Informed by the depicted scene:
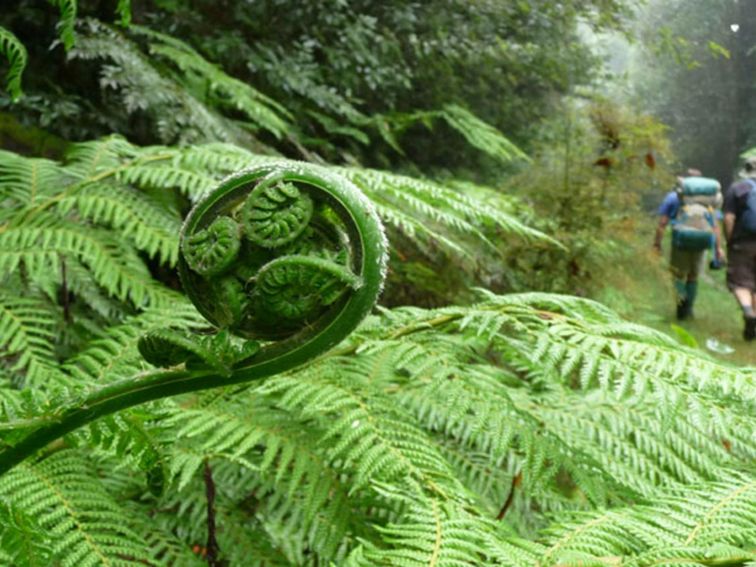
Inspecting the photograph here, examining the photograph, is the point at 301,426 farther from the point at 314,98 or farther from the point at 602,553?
the point at 314,98

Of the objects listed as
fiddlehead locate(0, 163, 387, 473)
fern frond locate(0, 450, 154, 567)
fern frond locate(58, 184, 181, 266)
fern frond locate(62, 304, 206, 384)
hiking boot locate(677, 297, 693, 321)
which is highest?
fiddlehead locate(0, 163, 387, 473)

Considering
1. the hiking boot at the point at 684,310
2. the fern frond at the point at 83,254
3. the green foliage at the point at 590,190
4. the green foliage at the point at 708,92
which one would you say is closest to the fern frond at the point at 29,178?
the fern frond at the point at 83,254

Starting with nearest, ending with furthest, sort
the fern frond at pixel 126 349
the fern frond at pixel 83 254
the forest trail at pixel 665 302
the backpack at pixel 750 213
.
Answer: the fern frond at pixel 126 349 → the fern frond at pixel 83 254 → the forest trail at pixel 665 302 → the backpack at pixel 750 213

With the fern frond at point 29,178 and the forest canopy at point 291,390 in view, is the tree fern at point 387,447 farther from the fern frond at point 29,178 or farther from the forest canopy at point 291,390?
the fern frond at point 29,178

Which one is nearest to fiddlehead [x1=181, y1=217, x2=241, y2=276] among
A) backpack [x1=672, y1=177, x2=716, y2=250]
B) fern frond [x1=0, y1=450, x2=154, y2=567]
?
fern frond [x1=0, y1=450, x2=154, y2=567]

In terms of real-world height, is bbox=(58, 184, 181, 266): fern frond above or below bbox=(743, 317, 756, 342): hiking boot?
above

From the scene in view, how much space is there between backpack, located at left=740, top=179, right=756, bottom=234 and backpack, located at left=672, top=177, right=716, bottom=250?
0.38m

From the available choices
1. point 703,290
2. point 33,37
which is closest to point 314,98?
point 33,37

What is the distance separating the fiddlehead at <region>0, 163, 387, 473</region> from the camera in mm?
620

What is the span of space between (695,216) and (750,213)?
0.50 meters

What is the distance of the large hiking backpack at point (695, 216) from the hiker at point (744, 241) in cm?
22

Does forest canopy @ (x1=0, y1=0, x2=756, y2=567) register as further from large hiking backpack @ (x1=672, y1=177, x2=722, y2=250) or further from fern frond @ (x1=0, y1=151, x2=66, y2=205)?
large hiking backpack @ (x1=672, y1=177, x2=722, y2=250)

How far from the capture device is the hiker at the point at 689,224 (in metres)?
6.08

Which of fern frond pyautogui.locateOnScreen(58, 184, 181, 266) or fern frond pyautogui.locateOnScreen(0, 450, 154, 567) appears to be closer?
fern frond pyautogui.locateOnScreen(0, 450, 154, 567)
